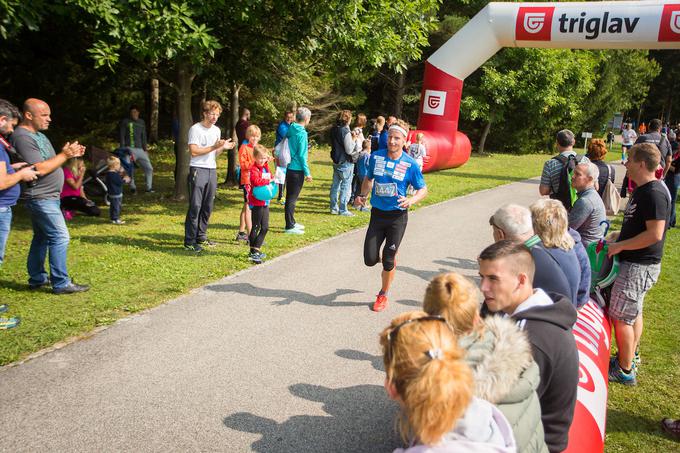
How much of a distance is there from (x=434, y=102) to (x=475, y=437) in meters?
16.5

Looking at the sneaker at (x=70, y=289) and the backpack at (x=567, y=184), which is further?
the backpack at (x=567, y=184)

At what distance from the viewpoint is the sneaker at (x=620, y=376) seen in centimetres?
464

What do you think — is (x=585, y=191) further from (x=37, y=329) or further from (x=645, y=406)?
(x=37, y=329)

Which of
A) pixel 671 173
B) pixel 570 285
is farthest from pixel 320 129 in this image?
pixel 570 285

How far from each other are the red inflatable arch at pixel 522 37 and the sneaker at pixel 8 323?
1188 centimetres

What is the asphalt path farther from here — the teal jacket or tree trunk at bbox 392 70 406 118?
tree trunk at bbox 392 70 406 118

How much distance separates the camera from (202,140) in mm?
7629

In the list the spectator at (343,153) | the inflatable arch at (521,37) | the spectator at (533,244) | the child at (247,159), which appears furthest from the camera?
the inflatable arch at (521,37)

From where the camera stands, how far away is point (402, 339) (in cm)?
192

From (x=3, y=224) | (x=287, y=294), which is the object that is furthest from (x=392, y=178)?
(x=3, y=224)

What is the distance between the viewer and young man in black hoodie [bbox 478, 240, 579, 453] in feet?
8.32

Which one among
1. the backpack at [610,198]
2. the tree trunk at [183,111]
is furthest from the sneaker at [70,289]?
the backpack at [610,198]

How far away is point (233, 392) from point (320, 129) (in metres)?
22.0

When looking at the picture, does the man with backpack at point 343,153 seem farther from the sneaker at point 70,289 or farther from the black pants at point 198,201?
the sneaker at point 70,289
